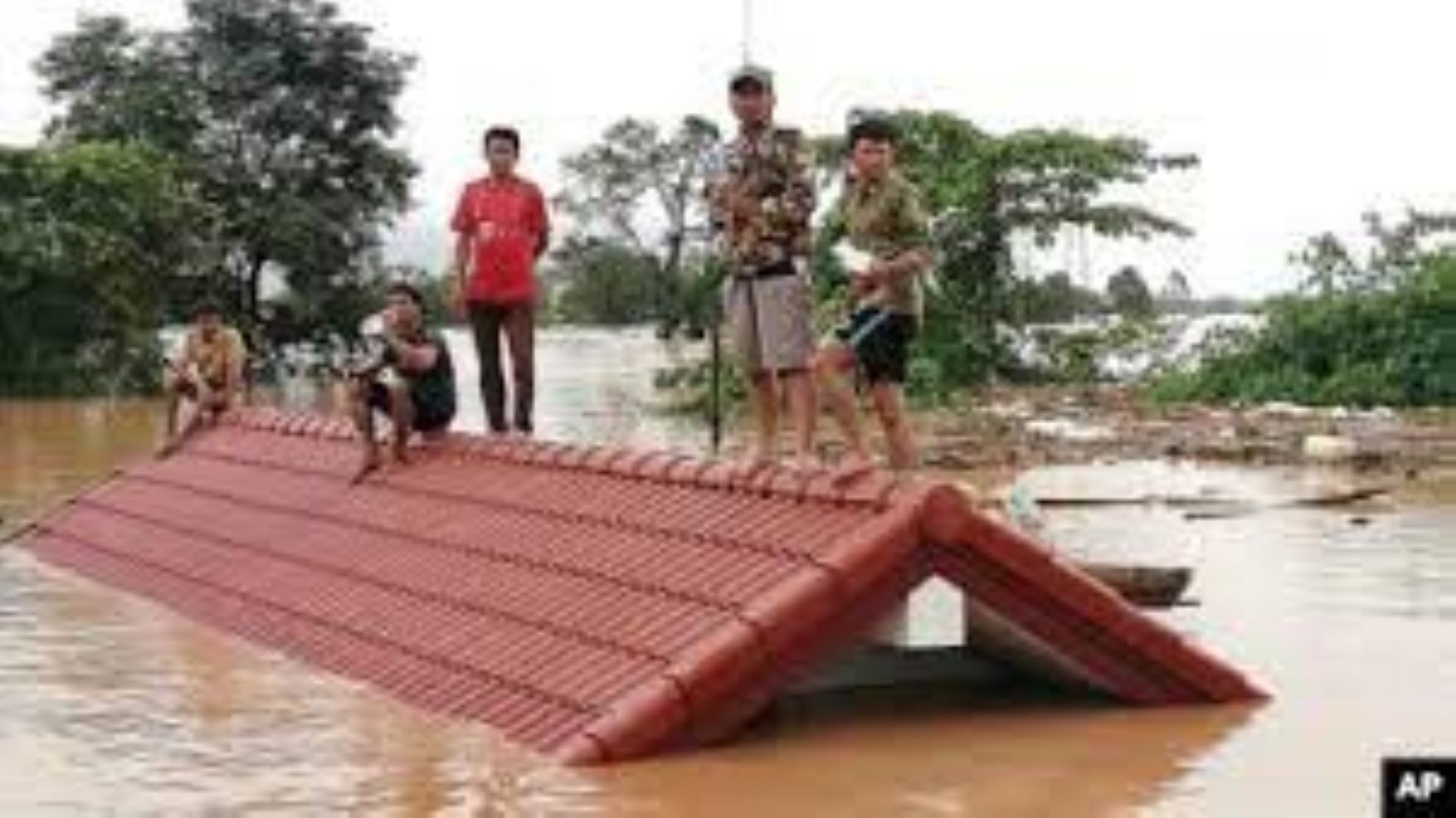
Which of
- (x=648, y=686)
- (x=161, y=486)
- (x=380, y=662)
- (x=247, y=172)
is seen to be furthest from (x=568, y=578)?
(x=247, y=172)

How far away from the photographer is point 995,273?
31.8 metres

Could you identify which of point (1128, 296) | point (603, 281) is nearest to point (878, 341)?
point (1128, 296)

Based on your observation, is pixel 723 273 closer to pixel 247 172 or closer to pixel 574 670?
pixel 574 670

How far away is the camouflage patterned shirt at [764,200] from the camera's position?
10.8 metres

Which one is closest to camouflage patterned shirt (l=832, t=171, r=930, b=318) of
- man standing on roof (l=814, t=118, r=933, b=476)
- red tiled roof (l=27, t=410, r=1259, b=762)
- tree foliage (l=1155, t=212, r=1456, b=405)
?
man standing on roof (l=814, t=118, r=933, b=476)

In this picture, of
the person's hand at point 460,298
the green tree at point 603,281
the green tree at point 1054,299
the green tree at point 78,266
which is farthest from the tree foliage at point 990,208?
the green tree at point 603,281

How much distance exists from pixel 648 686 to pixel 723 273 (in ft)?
9.91

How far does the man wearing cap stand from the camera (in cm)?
1077

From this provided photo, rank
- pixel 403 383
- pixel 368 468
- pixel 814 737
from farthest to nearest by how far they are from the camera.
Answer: pixel 368 468 < pixel 403 383 < pixel 814 737

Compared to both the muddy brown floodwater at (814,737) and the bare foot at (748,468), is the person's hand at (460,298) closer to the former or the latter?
the muddy brown floodwater at (814,737)

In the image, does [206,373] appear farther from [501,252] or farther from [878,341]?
[878,341]
